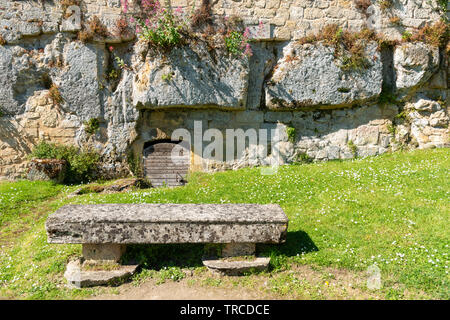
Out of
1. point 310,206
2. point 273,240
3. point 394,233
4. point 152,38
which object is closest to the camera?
point 273,240

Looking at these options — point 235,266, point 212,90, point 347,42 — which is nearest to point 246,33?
point 212,90

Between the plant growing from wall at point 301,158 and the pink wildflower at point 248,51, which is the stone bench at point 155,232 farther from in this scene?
the pink wildflower at point 248,51

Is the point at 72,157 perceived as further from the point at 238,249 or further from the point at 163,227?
the point at 238,249

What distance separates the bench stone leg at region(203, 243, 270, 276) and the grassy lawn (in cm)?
10

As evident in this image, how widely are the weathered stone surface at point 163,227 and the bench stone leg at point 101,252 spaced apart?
0.21m

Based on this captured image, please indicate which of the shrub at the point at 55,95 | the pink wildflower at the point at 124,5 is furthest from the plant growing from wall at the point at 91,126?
the pink wildflower at the point at 124,5

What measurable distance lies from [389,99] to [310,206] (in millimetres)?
5866

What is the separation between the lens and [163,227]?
12.5 ft

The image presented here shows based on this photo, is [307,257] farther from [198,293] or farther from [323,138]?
[323,138]

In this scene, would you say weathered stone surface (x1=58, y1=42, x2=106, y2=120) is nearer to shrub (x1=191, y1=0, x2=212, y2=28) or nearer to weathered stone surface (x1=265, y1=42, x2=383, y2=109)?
shrub (x1=191, y1=0, x2=212, y2=28)

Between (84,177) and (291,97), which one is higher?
(291,97)

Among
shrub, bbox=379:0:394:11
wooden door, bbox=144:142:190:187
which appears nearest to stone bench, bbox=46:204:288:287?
wooden door, bbox=144:142:190:187

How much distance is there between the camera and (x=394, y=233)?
4.55m
